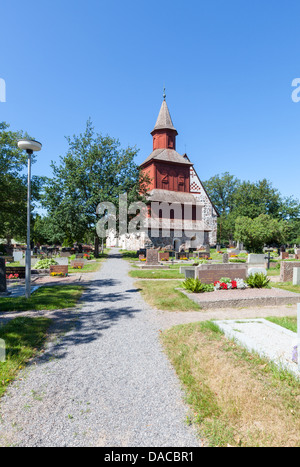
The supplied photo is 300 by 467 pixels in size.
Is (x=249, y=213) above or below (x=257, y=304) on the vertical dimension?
above

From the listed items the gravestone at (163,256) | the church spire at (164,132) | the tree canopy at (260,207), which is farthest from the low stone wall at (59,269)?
the tree canopy at (260,207)

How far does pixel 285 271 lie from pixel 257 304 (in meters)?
5.06

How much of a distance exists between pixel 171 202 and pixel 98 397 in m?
33.9

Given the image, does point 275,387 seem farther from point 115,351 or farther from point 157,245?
point 157,245

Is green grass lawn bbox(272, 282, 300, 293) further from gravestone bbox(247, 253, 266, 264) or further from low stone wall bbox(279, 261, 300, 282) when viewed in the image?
gravestone bbox(247, 253, 266, 264)

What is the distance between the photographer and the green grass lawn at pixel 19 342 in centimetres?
351

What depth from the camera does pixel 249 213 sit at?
47125 mm

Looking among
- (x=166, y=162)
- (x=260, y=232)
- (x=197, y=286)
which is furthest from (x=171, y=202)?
(x=197, y=286)

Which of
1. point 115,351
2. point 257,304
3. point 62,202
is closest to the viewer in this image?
point 115,351

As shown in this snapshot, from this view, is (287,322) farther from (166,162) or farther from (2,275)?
(166,162)

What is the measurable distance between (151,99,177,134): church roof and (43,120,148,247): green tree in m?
14.3

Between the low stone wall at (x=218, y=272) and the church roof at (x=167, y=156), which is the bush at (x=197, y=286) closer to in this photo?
the low stone wall at (x=218, y=272)
